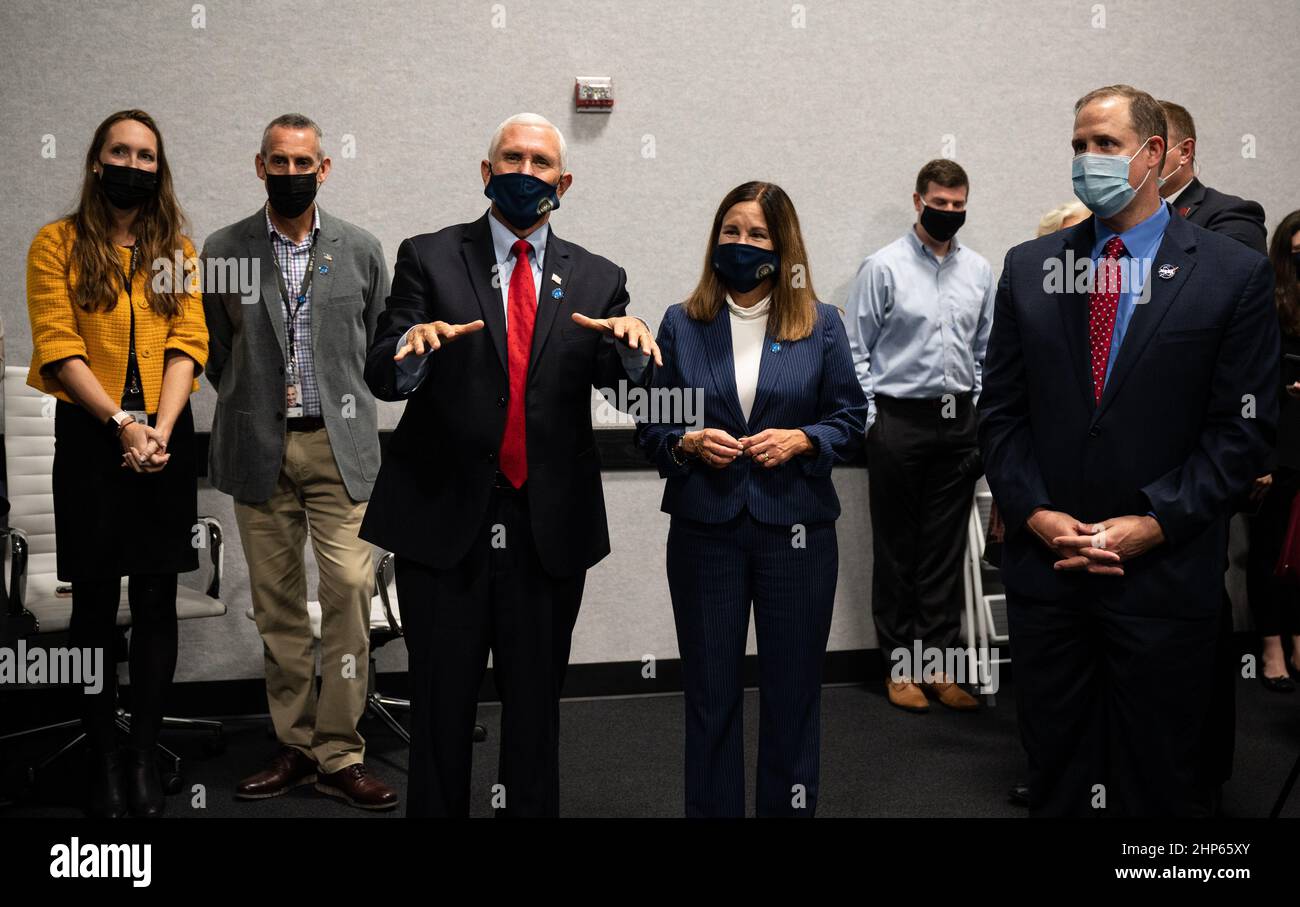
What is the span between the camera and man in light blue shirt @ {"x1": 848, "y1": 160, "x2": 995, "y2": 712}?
4.41 metres

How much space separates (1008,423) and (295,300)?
209cm

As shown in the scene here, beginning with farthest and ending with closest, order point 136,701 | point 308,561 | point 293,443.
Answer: point 308,561 → point 293,443 → point 136,701

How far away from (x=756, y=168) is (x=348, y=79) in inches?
60.7

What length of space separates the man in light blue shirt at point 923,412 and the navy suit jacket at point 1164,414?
2.01 m

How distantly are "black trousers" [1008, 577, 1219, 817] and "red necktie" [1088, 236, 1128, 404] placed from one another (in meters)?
0.41

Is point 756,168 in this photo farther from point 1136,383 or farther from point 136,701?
point 136,701

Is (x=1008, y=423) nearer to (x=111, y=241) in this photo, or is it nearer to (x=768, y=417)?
(x=768, y=417)

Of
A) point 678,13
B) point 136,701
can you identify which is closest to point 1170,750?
point 136,701

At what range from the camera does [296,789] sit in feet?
11.5

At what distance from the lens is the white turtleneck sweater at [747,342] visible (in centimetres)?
274

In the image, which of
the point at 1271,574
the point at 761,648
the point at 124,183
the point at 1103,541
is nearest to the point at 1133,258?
the point at 1103,541

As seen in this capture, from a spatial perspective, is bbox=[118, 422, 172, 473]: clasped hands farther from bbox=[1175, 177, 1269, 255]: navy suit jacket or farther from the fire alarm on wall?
bbox=[1175, 177, 1269, 255]: navy suit jacket

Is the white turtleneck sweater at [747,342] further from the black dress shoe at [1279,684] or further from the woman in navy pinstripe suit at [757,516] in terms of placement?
the black dress shoe at [1279,684]

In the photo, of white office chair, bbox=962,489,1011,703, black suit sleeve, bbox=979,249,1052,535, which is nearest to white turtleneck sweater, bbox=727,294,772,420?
black suit sleeve, bbox=979,249,1052,535
